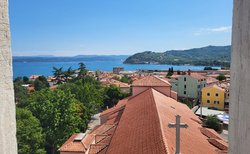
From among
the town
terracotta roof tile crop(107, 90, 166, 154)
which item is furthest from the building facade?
terracotta roof tile crop(107, 90, 166, 154)

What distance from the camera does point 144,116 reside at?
10.8 metres

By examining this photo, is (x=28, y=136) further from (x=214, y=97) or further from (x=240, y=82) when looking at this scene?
(x=214, y=97)

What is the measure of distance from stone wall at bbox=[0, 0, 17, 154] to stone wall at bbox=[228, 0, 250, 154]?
7.09ft

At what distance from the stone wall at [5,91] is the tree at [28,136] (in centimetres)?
1464

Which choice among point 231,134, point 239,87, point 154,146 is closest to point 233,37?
point 239,87

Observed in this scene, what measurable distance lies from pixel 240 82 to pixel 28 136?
53.8 ft

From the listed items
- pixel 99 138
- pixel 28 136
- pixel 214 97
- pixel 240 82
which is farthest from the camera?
pixel 214 97

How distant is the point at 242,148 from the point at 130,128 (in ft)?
28.6

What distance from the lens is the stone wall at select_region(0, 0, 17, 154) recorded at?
1.65 metres

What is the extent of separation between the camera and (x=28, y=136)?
47.6 feet

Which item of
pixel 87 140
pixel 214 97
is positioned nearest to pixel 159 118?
pixel 87 140

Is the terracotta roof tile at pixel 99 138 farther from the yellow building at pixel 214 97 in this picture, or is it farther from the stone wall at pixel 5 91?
the yellow building at pixel 214 97

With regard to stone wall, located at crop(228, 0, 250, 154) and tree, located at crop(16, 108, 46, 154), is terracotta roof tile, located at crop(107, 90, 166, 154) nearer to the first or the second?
stone wall, located at crop(228, 0, 250, 154)

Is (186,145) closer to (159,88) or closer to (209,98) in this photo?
(159,88)
